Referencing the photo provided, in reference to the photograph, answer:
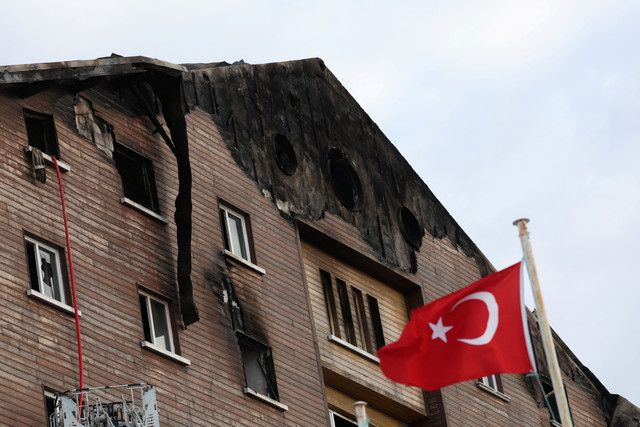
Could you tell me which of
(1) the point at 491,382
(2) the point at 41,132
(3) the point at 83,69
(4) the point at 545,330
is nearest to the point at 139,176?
(2) the point at 41,132

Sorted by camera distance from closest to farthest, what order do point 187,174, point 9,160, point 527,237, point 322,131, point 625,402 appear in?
point 527,237, point 9,160, point 187,174, point 322,131, point 625,402

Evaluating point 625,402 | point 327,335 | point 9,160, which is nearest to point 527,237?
point 9,160

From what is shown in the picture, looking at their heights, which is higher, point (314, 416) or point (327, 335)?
point (327, 335)

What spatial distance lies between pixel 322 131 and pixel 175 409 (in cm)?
1275

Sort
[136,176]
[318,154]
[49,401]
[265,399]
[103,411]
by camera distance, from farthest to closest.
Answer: [318,154] < [136,176] < [265,399] < [49,401] < [103,411]

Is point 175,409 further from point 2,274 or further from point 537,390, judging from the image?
point 537,390

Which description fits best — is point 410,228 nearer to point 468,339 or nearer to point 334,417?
point 334,417

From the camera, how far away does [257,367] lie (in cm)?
3631

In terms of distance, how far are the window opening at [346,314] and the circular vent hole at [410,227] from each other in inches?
161

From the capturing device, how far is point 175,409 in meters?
32.8

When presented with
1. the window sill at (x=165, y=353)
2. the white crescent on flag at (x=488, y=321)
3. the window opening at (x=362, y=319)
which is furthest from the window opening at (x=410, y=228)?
the white crescent on flag at (x=488, y=321)

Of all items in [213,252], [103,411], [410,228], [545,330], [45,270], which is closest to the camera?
[545,330]

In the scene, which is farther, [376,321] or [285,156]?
[376,321]

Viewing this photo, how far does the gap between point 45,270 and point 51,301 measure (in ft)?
3.40
